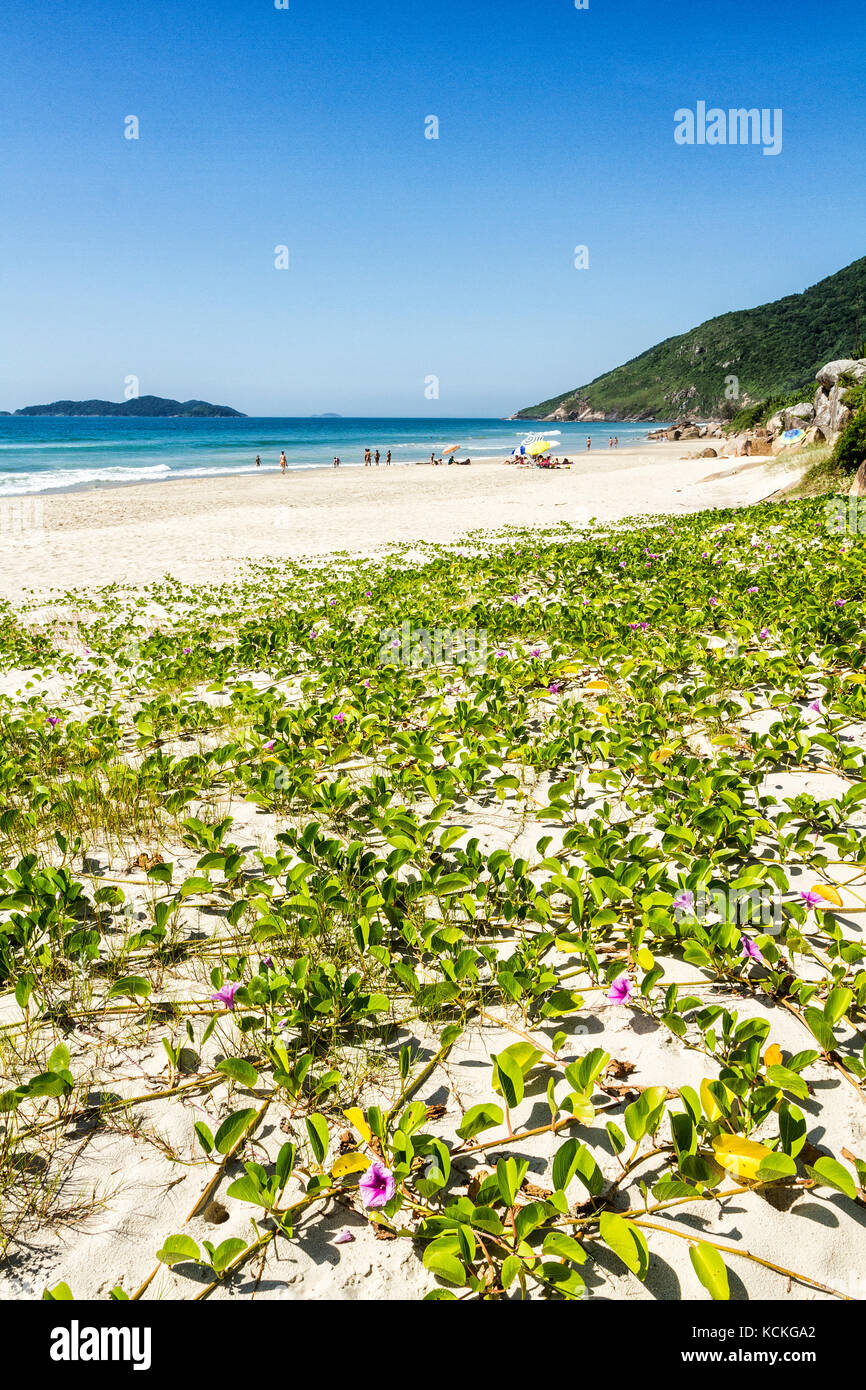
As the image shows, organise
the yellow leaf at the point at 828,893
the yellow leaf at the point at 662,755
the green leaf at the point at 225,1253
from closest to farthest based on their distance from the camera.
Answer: the green leaf at the point at 225,1253 → the yellow leaf at the point at 828,893 → the yellow leaf at the point at 662,755

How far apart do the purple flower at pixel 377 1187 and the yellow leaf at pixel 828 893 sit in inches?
77.0

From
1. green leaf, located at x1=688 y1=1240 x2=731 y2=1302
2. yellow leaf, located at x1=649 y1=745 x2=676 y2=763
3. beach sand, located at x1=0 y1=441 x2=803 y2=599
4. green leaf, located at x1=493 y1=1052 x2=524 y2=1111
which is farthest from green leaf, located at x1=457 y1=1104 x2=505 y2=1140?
beach sand, located at x1=0 y1=441 x2=803 y2=599

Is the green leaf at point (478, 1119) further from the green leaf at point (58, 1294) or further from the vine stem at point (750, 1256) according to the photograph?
the green leaf at point (58, 1294)

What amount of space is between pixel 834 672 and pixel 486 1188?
4.76 metres

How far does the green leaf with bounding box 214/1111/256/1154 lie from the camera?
185 cm

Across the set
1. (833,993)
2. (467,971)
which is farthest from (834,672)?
(467,971)

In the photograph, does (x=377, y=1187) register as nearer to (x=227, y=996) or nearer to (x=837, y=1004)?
(x=227, y=996)

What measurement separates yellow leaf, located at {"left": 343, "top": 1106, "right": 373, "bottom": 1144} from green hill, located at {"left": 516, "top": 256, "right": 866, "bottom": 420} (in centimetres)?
12101

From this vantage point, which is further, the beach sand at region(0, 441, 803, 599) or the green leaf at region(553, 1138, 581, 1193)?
the beach sand at region(0, 441, 803, 599)

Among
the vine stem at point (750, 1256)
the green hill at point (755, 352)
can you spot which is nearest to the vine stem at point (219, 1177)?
the vine stem at point (750, 1256)

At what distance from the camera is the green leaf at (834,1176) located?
1.59 m

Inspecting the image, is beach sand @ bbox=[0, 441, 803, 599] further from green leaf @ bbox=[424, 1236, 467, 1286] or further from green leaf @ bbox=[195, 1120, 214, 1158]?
green leaf @ bbox=[424, 1236, 467, 1286]

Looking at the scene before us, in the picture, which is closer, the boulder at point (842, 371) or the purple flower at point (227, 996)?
the purple flower at point (227, 996)
